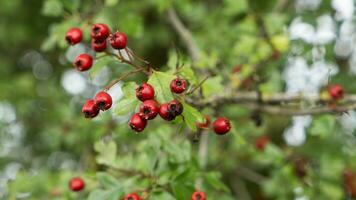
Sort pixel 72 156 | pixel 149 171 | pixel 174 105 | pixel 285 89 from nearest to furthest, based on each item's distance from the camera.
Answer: pixel 174 105 < pixel 149 171 < pixel 285 89 < pixel 72 156

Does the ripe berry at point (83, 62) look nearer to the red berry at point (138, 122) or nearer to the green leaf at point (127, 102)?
the green leaf at point (127, 102)

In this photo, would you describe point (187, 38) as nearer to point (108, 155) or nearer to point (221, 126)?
point (108, 155)

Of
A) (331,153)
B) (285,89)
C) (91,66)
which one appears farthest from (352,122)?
(91,66)

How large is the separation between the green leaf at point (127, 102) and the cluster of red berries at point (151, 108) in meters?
0.11

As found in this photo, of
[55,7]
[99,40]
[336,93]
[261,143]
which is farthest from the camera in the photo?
[261,143]

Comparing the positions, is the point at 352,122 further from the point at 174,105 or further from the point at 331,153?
the point at 174,105

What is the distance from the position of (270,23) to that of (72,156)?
353 cm

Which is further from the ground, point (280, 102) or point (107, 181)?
point (280, 102)

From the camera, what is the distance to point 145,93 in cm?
227

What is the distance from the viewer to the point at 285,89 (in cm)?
537

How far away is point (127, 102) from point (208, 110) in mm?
837

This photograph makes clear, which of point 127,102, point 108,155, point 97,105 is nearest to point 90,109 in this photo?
point 97,105

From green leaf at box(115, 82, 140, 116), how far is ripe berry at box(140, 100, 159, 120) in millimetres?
173

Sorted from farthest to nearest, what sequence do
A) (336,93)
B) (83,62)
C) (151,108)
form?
(336,93)
(83,62)
(151,108)
